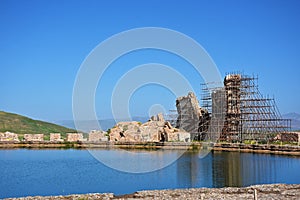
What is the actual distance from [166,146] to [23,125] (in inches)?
1872

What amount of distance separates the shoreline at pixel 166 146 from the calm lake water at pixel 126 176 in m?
7.19

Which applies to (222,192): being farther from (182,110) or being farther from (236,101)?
(182,110)

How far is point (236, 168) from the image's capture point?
24469mm

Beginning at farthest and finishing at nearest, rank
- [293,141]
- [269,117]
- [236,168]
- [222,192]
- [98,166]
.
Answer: [269,117]
[293,141]
[98,166]
[236,168]
[222,192]

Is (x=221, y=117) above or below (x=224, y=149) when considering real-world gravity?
above

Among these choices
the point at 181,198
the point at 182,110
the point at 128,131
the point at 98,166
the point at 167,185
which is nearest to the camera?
the point at 181,198

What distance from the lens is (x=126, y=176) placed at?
21.2m

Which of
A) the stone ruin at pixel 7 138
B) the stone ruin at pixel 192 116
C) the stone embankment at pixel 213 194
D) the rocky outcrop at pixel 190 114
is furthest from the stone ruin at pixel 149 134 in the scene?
the stone embankment at pixel 213 194

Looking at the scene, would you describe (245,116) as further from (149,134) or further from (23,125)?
(23,125)

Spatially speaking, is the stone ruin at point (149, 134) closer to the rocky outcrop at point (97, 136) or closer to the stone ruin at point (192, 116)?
the rocky outcrop at point (97, 136)

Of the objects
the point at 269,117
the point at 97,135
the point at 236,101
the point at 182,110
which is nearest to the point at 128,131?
the point at 97,135

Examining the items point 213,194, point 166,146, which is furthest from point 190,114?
point 213,194

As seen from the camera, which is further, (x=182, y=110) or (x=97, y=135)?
(x=182, y=110)

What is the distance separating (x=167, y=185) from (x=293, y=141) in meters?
23.8
